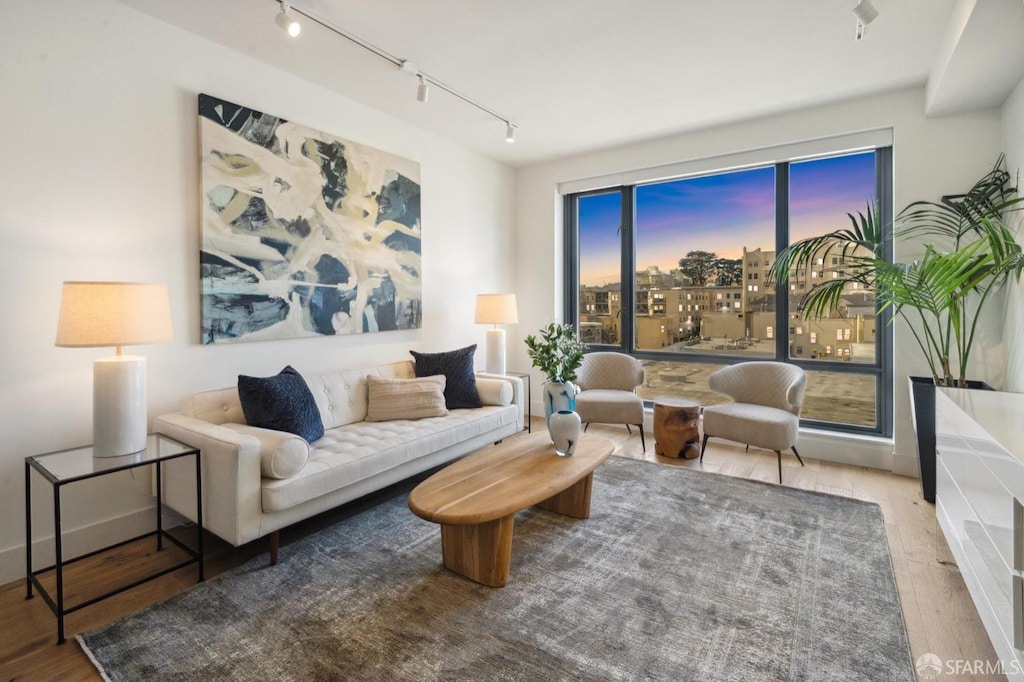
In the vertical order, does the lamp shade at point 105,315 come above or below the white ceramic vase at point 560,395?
above

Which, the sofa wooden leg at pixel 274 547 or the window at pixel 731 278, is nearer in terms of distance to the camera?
the sofa wooden leg at pixel 274 547

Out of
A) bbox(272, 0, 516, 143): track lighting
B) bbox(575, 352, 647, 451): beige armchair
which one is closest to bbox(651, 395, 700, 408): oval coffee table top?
bbox(575, 352, 647, 451): beige armchair

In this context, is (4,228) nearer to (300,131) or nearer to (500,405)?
(300,131)

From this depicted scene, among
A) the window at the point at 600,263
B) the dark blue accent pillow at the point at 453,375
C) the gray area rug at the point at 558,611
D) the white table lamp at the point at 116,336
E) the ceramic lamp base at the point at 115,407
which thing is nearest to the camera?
the gray area rug at the point at 558,611

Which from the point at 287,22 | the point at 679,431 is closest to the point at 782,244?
the point at 679,431

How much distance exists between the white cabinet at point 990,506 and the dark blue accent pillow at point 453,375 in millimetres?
2751

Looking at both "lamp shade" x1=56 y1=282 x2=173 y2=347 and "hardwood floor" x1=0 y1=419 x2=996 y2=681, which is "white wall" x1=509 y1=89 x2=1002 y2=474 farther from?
"lamp shade" x1=56 y1=282 x2=173 y2=347

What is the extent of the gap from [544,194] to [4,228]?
4230 mm

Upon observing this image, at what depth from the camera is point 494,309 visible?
4547 millimetres

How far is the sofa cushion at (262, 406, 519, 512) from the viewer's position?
2.30 m

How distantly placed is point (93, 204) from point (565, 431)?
266 centimetres

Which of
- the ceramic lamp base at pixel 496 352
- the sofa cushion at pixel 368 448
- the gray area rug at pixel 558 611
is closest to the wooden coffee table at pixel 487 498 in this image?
the gray area rug at pixel 558 611

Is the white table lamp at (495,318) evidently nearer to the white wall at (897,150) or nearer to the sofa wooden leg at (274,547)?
the white wall at (897,150)

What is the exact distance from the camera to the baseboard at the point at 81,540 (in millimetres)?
2225
